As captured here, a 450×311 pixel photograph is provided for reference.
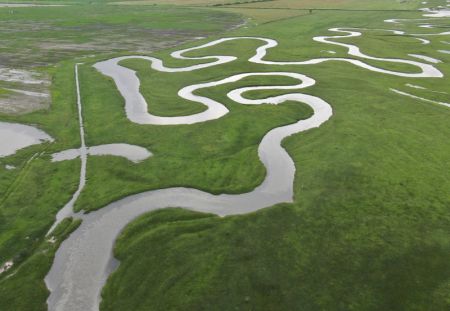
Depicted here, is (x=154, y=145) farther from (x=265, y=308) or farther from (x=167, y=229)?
(x=265, y=308)

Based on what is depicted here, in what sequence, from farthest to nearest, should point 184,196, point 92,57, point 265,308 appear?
point 92,57 < point 184,196 < point 265,308

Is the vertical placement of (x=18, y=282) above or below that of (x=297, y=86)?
above

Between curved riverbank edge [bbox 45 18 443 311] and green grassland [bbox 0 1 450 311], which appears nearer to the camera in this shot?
green grassland [bbox 0 1 450 311]

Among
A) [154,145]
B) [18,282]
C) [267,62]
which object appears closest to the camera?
[18,282]

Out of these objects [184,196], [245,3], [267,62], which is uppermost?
[184,196]

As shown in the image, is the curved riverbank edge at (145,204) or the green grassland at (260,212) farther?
the curved riverbank edge at (145,204)

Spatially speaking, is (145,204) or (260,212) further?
(145,204)

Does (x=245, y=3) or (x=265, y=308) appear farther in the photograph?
(x=245, y=3)

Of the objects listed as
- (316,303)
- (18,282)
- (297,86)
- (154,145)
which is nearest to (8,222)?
(18,282)
